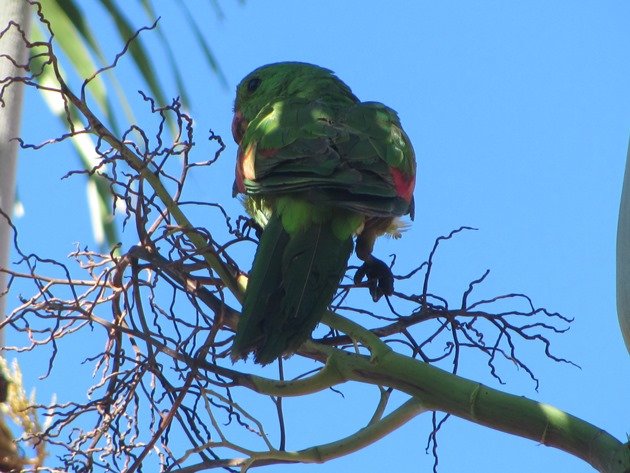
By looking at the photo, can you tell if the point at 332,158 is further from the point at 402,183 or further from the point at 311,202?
the point at 402,183

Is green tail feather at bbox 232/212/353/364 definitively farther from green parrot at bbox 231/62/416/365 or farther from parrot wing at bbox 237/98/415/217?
parrot wing at bbox 237/98/415/217

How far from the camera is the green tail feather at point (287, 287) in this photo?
2219 mm

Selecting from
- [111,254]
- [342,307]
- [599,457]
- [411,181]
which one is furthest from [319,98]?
[599,457]

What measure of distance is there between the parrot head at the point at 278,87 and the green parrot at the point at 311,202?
0.24m

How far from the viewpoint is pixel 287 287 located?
2.39 m

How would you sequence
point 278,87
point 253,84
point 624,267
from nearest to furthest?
1. point 624,267
2. point 278,87
3. point 253,84

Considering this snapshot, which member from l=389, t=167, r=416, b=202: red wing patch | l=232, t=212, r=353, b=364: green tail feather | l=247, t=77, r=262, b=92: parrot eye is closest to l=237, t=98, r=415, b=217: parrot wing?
l=389, t=167, r=416, b=202: red wing patch

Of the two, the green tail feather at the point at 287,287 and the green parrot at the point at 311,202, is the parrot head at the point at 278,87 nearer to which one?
the green parrot at the point at 311,202

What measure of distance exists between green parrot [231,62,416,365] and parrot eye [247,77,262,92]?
1.80 feet

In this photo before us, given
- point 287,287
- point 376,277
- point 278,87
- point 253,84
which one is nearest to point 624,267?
point 287,287

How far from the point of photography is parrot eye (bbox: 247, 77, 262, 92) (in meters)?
3.99

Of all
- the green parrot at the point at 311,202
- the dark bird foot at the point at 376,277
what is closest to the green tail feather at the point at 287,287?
the green parrot at the point at 311,202

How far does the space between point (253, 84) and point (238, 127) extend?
25 cm

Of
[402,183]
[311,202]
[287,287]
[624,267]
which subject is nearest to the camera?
[624,267]
